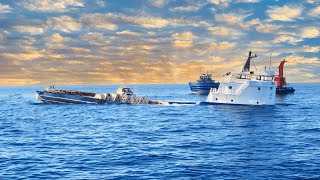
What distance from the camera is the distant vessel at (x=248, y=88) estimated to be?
78875mm

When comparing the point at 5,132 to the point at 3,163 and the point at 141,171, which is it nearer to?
the point at 3,163

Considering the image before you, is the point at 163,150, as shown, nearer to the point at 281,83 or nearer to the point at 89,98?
the point at 89,98

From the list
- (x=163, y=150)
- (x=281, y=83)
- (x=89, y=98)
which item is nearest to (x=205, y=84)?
(x=281, y=83)

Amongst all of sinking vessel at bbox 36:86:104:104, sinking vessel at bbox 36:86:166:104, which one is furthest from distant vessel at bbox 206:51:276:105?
sinking vessel at bbox 36:86:104:104

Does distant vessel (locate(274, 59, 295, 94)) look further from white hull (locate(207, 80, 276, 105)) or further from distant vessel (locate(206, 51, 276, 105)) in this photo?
white hull (locate(207, 80, 276, 105))

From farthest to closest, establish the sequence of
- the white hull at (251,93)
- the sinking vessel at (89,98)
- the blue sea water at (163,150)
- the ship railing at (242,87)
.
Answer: the sinking vessel at (89,98)
the ship railing at (242,87)
the white hull at (251,93)
the blue sea water at (163,150)

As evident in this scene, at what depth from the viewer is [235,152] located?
33625mm

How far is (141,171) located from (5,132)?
2993 centimetres

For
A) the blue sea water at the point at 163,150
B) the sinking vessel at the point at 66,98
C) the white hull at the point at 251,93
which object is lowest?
the blue sea water at the point at 163,150

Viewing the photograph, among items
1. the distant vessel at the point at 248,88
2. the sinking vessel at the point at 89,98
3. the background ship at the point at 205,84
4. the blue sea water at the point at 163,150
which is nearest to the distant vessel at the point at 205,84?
the background ship at the point at 205,84

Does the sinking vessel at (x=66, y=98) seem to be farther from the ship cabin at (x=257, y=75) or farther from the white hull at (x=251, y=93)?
the ship cabin at (x=257, y=75)

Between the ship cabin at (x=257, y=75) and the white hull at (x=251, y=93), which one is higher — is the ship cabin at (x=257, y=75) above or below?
above

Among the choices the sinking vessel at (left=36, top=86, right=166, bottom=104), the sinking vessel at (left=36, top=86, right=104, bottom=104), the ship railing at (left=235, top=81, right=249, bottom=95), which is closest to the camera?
the ship railing at (left=235, top=81, right=249, bottom=95)

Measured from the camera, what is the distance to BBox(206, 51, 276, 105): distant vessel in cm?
7888
